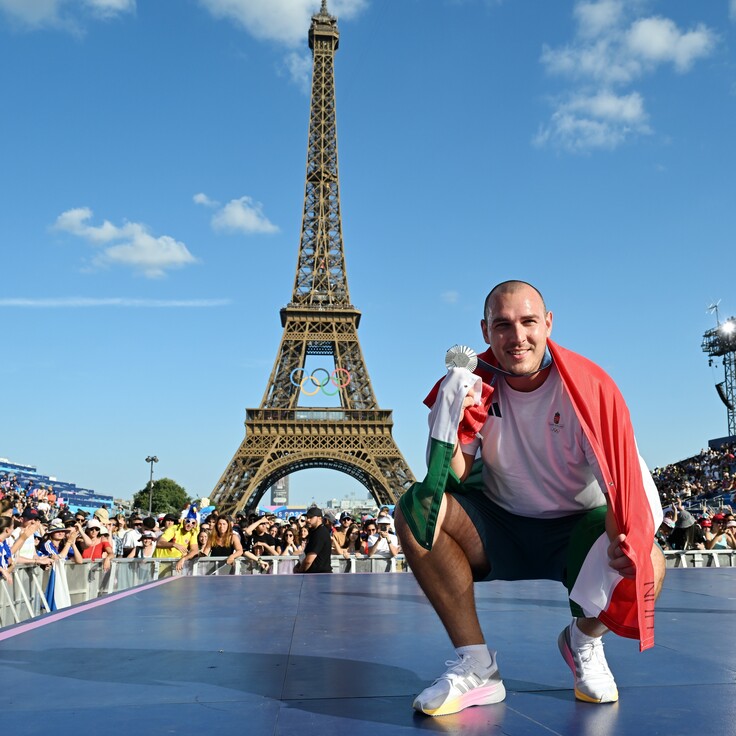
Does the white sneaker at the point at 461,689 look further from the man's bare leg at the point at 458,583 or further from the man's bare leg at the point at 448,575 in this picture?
the man's bare leg at the point at 448,575

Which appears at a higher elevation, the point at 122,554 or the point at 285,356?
the point at 285,356

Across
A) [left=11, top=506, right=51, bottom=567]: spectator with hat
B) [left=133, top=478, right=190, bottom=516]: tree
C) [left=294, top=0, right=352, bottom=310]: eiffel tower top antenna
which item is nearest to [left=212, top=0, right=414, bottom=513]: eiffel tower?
[left=294, top=0, right=352, bottom=310]: eiffel tower top antenna

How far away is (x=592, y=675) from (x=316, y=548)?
712 centimetres

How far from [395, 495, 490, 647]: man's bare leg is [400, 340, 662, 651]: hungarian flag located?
0.09 m

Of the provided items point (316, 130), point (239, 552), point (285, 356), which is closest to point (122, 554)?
point (239, 552)

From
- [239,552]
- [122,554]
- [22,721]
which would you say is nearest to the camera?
[22,721]

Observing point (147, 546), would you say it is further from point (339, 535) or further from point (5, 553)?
point (339, 535)

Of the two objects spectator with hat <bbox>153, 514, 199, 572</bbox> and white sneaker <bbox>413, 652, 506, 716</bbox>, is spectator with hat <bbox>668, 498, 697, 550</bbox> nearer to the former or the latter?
spectator with hat <bbox>153, 514, 199, 572</bbox>

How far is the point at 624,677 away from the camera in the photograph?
8.39 ft

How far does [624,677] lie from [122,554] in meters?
9.46

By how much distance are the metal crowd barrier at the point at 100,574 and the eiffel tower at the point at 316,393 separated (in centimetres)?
2427

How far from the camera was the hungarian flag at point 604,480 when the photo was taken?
2.17 meters

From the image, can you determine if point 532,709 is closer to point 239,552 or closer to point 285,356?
point 239,552

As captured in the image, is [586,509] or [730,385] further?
[730,385]
